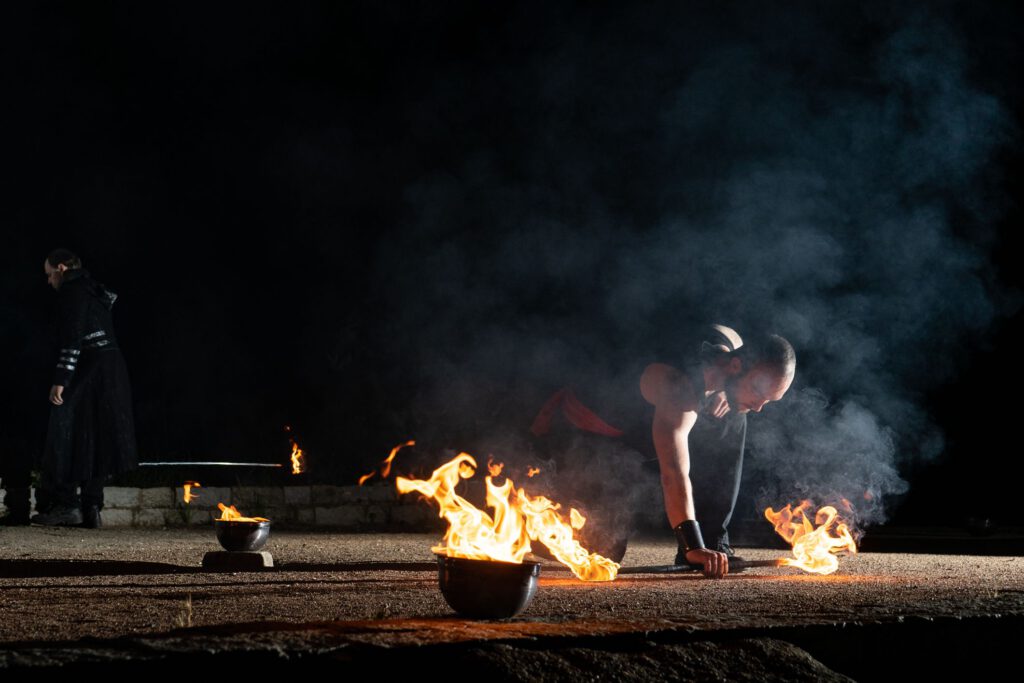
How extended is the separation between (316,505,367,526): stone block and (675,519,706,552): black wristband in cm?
709

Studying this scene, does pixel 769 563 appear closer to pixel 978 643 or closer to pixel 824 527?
pixel 824 527

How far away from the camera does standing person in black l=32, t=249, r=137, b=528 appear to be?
9.58 metres

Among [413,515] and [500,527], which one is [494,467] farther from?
[413,515]

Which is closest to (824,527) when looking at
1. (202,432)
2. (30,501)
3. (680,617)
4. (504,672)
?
(680,617)

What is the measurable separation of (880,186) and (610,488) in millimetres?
5944

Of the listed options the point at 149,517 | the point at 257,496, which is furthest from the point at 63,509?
the point at 257,496

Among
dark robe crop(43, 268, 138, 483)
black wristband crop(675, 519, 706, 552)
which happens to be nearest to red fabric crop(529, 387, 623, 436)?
black wristband crop(675, 519, 706, 552)

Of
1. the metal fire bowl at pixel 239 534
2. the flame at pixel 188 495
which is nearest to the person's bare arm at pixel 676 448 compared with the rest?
the metal fire bowl at pixel 239 534

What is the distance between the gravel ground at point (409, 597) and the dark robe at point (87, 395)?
93.3 inches

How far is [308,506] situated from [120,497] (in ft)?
6.55

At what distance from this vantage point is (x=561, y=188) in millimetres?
12531

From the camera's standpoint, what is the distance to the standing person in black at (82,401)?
9.58 metres

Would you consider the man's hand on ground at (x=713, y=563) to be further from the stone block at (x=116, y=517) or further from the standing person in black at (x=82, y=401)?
the stone block at (x=116, y=517)

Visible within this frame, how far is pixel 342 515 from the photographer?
40.5 ft
